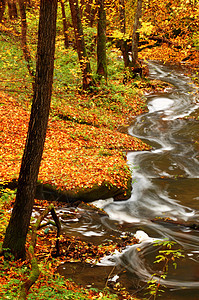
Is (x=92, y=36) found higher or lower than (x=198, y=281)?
higher

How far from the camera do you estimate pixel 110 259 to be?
699 cm

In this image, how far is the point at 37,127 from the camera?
4859 millimetres

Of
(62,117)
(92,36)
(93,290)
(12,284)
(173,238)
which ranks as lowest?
(173,238)

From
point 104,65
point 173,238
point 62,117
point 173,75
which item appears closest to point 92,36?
point 104,65

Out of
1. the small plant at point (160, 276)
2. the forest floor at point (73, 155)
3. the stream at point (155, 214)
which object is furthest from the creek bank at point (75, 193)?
the small plant at point (160, 276)

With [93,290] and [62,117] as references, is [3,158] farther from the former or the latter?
[93,290]

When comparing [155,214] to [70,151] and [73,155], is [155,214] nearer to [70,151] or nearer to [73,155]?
[73,155]

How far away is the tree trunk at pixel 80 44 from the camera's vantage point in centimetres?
1619

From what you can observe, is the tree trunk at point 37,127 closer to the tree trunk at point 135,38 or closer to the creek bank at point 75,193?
the creek bank at point 75,193

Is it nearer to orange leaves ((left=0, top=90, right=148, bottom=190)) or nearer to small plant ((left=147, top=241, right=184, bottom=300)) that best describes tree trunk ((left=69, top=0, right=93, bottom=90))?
orange leaves ((left=0, top=90, right=148, bottom=190))

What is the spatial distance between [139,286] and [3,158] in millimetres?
6891

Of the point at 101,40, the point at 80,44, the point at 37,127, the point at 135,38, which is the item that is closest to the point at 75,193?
the point at 37,127

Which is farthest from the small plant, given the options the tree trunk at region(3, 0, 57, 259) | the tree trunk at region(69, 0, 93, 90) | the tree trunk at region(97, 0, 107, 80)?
the tree trunk at region(97, 0, 107, 80)

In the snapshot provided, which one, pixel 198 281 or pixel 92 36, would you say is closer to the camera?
pixel 198 281
